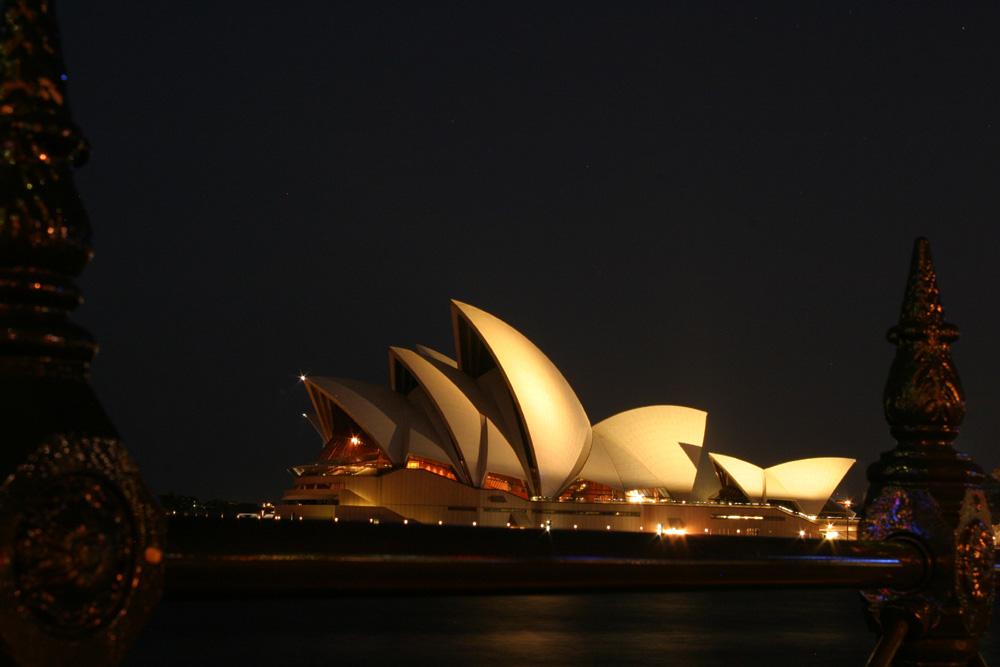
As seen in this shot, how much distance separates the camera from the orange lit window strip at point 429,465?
34.8 metres

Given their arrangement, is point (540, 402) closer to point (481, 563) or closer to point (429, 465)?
point (429, 465)

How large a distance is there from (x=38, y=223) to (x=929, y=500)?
4.80 ft

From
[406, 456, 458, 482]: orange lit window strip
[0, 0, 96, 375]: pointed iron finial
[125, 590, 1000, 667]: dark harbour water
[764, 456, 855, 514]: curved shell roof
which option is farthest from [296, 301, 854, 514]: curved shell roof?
[0, 0, 96, 375]: pointed iron finial

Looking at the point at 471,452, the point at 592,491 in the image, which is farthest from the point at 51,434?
the point at 592,491

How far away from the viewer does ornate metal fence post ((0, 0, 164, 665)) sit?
594 mm

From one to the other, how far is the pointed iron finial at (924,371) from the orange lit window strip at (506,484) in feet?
110

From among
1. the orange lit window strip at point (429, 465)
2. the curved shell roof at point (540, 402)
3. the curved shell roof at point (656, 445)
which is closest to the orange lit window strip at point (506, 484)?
the curved shell roof at point (540, 402)

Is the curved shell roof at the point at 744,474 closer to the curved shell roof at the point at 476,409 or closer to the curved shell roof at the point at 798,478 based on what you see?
the curved shell roof at the point at 798,478

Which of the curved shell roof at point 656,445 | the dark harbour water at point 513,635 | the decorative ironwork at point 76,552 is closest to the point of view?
the decorative ironwork at point 76,552

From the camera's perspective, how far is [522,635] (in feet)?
24.7

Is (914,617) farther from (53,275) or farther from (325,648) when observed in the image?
(325,648)

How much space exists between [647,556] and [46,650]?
64 centimetres

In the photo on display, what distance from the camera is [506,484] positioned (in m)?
35.9

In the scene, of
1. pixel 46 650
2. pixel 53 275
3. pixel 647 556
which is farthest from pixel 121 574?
pixel 647 556
